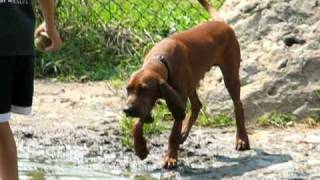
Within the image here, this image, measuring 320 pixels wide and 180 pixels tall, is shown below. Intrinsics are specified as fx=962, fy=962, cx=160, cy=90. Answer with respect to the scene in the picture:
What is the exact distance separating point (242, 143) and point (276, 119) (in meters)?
0.73

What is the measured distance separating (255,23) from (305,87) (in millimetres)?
793

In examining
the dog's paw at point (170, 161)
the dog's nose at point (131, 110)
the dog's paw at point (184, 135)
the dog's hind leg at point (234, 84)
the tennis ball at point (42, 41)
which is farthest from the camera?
the dog's hind leg at point (234, 84)

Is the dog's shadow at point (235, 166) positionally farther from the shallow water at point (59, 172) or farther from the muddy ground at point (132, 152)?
the shallow water at point (59, 172)

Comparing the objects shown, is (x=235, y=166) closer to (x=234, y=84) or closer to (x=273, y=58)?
(x=234, y=84)

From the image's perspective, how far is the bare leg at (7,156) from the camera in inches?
194

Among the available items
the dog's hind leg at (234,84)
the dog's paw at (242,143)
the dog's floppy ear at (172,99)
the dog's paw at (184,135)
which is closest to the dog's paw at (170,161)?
the dog's floppy ear at (172,99)

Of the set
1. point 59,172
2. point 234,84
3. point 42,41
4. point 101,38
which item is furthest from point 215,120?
point 101,38

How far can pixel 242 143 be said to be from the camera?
6898 millimetres

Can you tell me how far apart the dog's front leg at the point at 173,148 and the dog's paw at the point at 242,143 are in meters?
0.66

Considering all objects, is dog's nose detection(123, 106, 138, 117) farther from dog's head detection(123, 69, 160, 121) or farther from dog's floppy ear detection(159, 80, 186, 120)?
dog's floppy ear detection(159, 80, 186, 120)

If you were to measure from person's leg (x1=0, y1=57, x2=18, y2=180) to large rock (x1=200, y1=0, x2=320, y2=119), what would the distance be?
119 inches

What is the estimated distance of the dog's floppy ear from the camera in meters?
6.11

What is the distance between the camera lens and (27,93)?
4.94 meters

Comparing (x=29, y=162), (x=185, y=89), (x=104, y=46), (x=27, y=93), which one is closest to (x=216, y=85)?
(x=185, y=89)
